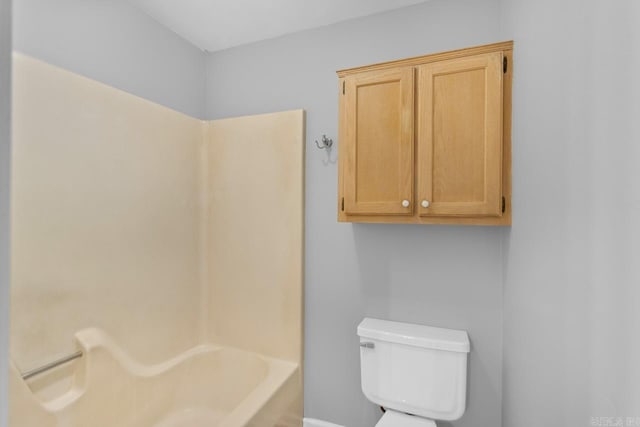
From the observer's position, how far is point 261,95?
2123 mm

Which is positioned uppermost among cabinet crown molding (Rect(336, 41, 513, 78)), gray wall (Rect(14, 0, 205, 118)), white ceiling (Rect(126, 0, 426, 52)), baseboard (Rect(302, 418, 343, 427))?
white ceiling (Rect(126, 0, 426, 52))

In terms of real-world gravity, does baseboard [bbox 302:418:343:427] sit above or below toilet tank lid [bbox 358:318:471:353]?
below

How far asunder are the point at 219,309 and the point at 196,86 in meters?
1.60

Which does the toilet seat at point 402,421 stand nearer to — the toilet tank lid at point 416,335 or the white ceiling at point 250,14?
the toilet tank lid at point 416,335

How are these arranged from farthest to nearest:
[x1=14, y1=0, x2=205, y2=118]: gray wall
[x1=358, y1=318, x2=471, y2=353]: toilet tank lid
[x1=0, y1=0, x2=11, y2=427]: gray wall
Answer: [x1=358, y1=318, x2=471, y2=353]: toilet tank lid
[x1=14, y1=0, x2=205, y2=118]: gray wall
[x1=0, y1=0, x2=11, y2=427]: gray wall

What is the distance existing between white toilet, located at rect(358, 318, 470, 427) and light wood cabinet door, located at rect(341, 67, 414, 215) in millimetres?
645

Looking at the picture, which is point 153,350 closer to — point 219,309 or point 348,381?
point 219,309

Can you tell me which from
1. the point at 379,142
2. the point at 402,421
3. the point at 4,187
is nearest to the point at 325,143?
the point at 379,142

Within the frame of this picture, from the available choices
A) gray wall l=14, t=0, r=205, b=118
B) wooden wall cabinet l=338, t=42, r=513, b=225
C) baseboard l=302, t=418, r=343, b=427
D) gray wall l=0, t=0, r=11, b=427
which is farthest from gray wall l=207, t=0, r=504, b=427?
gray wall l=0, t=0, r=11, b=427

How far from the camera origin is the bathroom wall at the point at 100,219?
50.7 inches

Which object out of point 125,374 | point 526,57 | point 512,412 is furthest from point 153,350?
point 526,57

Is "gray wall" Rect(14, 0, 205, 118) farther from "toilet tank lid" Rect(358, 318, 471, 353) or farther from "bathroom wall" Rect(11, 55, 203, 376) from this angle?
"toilet tank lid" Rect(358, 318, 471, 353)

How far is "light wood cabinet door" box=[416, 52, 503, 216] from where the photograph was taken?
134 cm

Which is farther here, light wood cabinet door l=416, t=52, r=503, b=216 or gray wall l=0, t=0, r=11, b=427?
light wood cabinet door l=416, t=52, r=503, b=216
